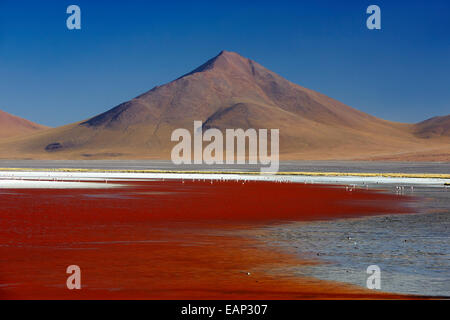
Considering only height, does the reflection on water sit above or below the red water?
below

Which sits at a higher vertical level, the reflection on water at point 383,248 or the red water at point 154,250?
the red water at point 154,250

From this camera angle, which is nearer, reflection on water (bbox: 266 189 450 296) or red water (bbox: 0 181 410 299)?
red water (bbox: 0 181 410 299)

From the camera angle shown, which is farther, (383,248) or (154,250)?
(383,248)

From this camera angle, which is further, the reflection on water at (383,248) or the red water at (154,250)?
the reflection on water at (383,248)
